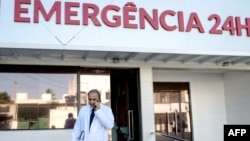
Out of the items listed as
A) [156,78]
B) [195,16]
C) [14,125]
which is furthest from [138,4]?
[14,125]

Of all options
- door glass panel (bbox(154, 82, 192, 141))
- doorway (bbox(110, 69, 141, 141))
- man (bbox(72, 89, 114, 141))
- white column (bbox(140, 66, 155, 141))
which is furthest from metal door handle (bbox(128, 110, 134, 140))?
man (bbox(72, 89, 114, 141))

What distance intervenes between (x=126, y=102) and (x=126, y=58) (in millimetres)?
1209

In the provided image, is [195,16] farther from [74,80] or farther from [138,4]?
[74,80]

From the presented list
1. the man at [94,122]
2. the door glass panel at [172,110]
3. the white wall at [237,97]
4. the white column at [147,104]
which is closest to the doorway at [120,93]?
the white column at [147,104]

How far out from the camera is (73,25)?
6.36m

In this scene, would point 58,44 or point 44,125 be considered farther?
point 44,125

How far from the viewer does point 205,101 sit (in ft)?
29.9

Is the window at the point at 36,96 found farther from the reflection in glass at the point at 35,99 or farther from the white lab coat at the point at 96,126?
the white lab coat at the point at 96,126

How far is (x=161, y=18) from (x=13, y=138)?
3.49 meters

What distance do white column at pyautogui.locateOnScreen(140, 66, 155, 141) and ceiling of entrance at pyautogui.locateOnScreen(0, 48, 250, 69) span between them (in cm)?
25

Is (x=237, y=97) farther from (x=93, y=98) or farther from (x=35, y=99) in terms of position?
(x=93, y=98)

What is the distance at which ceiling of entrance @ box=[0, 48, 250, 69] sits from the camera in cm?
626

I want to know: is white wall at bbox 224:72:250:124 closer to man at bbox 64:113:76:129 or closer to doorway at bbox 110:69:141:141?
doorway at bbox 110:69:141:141

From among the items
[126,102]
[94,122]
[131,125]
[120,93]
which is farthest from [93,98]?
[120,93]
